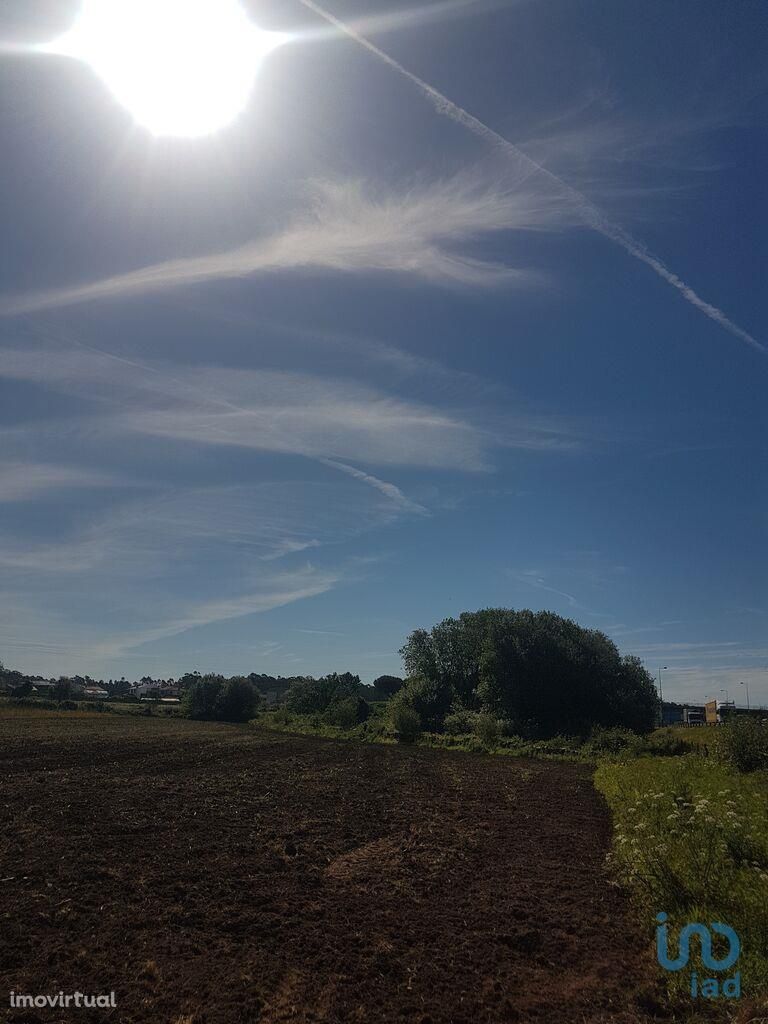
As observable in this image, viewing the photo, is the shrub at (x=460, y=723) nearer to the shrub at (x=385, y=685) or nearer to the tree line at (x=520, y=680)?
the tree line at (x=520, y=680)

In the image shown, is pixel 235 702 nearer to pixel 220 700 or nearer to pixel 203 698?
pixel 220 700

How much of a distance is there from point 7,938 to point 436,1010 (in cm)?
445

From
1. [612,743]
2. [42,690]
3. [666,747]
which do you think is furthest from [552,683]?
[42,690]

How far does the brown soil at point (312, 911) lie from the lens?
5691mm

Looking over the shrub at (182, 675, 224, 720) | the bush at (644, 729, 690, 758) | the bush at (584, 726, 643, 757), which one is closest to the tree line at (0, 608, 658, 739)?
the bush at (584, 726, 643, 757)

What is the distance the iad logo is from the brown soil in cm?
27

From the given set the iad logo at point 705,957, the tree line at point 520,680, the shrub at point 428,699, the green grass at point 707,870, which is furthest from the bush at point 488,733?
the iad logo at point 705,957

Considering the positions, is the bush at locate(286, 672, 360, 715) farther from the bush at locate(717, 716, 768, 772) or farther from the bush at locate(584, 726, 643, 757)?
the bush at locate(717, 716, 768, 772)

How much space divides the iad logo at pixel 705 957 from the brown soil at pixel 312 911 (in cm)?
27

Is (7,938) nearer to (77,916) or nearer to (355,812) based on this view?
(77,916)

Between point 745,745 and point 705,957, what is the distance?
63.3ft

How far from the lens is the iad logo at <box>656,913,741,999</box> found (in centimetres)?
579

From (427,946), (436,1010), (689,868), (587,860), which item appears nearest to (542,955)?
(427,946)

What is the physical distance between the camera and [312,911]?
25.8ft
